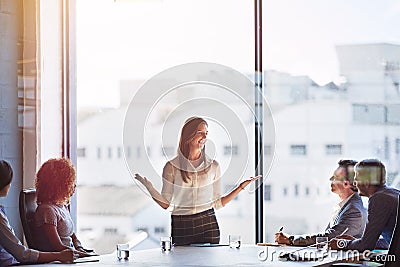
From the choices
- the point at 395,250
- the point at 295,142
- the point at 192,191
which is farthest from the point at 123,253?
the point at 295,142

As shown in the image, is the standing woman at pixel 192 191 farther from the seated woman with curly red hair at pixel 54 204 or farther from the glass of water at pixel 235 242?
the seated woman with curly red hair at pixel 54 204

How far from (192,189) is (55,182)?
904 millimetres

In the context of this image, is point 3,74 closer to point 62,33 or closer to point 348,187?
point 62,33

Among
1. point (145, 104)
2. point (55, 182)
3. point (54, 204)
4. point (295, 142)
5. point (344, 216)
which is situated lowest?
point (344, 216)

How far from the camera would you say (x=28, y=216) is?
4.41 meters

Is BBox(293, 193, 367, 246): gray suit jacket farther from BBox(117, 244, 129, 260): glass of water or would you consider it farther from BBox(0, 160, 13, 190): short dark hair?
BBox(0, 160, 13, 190): short dark hair

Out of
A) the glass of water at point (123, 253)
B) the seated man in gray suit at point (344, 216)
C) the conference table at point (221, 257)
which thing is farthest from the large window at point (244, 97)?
the glass of water at point (123, 253)

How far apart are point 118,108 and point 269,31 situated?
1355 millimetres

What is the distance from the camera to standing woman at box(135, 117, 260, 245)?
16.3ft

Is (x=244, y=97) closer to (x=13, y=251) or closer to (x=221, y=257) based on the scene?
(x=221, y=257)

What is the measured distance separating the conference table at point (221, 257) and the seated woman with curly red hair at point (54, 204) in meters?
0.34

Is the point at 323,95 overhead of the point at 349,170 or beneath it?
overhead

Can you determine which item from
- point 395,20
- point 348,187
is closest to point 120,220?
point 348,187

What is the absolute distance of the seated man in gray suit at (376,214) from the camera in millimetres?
4371
